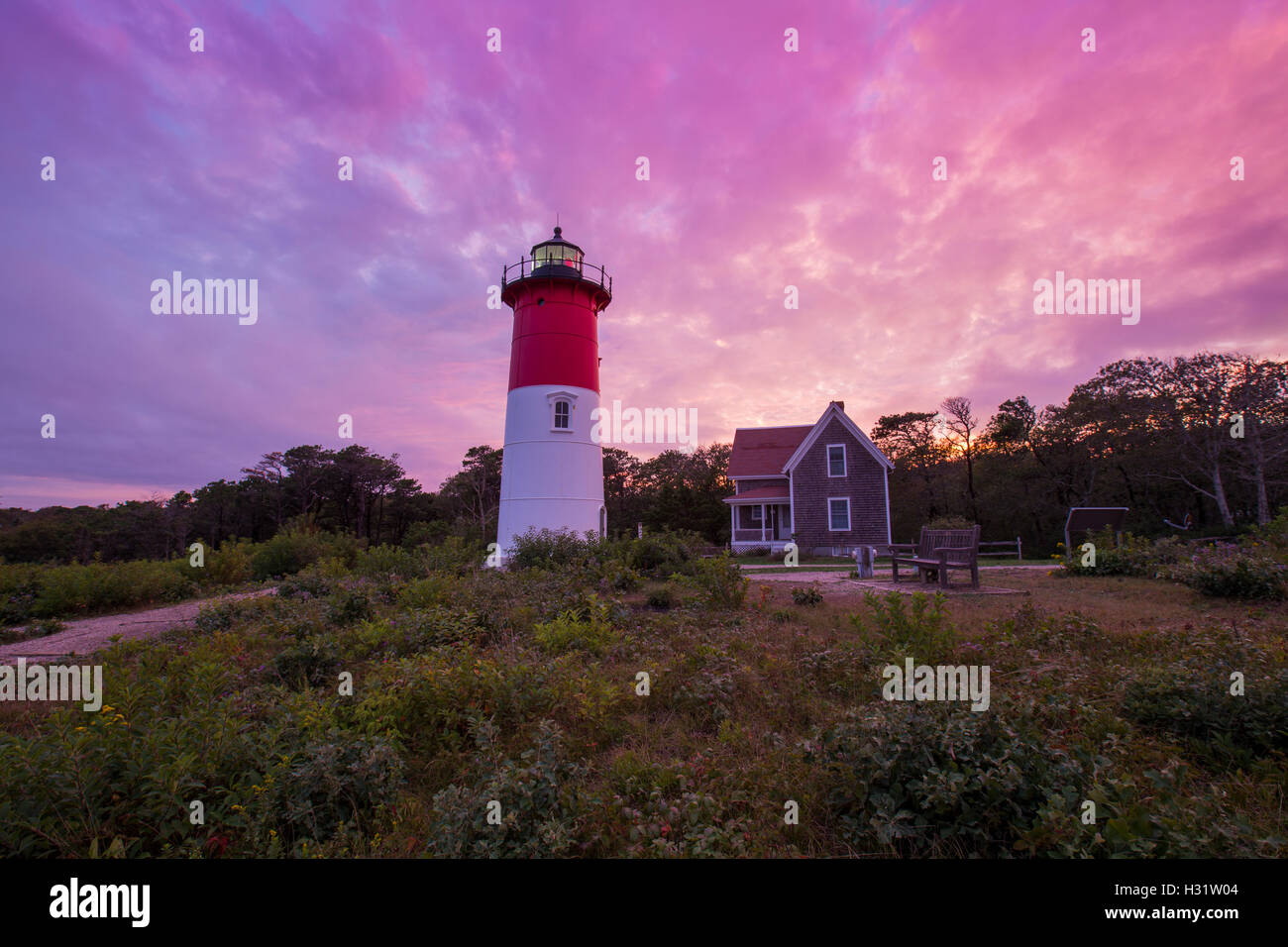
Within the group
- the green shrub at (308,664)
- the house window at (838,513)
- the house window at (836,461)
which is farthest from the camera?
the house window at (836,461)

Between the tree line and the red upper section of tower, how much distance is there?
9176 mm

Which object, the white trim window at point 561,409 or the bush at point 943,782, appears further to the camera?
the white trim window at point 561,409

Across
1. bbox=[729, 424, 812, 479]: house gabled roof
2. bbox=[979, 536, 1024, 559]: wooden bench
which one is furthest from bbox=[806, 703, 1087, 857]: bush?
bbox=[729, 424, 812, 479]: house gabled roof

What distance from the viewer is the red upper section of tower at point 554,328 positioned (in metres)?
16.8

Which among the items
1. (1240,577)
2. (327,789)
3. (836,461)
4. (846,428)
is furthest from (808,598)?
(846,428)

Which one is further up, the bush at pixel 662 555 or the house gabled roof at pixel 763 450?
the house gabled roof at pixel 763 450

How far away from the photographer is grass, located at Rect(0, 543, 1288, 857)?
2359 mm

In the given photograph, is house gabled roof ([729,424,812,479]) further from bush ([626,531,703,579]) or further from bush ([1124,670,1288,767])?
bush ([1124,670,1288,767])

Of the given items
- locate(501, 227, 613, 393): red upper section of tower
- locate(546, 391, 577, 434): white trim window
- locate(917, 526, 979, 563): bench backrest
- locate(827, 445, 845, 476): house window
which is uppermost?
locate(501, 227, 613, 393): red upper section of tower

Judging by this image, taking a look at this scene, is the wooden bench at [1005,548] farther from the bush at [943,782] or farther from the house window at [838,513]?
the bush at [943,782]

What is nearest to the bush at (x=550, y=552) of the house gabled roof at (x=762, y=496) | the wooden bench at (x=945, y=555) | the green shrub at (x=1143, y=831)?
the wooden bench at (x=945, y=555)

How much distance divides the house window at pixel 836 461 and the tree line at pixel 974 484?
4.64 m

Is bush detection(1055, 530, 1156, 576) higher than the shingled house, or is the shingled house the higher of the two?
the shingled house

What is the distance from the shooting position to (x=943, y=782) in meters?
2.40
